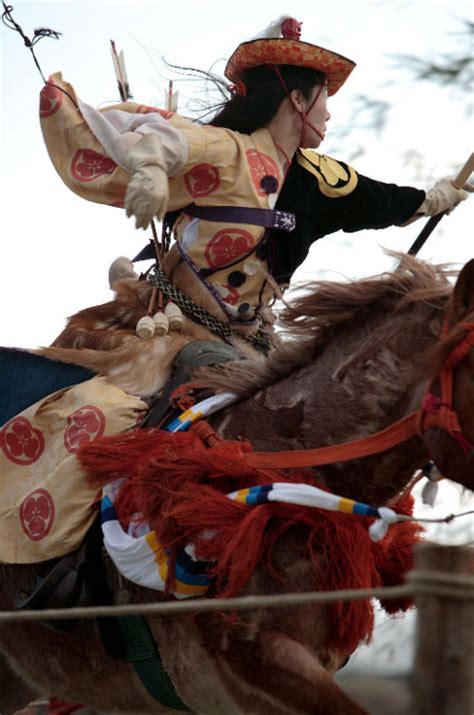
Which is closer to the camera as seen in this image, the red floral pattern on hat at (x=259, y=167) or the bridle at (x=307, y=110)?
the red floral pattern on hat at (x=259, y=167)

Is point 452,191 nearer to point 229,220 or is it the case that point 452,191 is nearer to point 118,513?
point 229,220

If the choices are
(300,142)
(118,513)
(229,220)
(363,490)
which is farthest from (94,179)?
(363,490)

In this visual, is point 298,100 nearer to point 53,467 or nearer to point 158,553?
point 53,467

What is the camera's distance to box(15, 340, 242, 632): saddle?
12.3 feet

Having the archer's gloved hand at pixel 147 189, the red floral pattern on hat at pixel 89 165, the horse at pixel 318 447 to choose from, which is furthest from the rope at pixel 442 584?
the red floral pattern on hat at pixel 89 165

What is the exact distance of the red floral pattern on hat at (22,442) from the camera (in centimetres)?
407

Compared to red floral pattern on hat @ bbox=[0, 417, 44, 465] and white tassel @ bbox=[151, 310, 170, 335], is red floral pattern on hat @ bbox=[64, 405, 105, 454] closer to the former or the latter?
red floral pattern on hat @ bbox=[0, 417, 44, 465]

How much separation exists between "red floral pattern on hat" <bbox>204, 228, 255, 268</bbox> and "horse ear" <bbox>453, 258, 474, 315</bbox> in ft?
3.71

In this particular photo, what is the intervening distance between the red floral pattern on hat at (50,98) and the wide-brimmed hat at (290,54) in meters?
0.72

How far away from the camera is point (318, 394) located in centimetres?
354

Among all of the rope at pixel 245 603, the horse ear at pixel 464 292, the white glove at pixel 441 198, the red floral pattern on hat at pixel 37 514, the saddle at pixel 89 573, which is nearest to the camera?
the rope at pixel 245 603

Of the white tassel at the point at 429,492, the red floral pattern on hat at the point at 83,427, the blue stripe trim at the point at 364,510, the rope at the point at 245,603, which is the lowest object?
the white tassel at the point at 429,492

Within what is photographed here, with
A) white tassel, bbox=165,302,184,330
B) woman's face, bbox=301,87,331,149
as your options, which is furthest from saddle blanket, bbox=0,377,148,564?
woman's face, bbox=301,87,331,149

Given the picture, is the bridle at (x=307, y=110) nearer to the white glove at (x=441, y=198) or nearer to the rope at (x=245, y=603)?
the white glove at (x=441, y=198)
